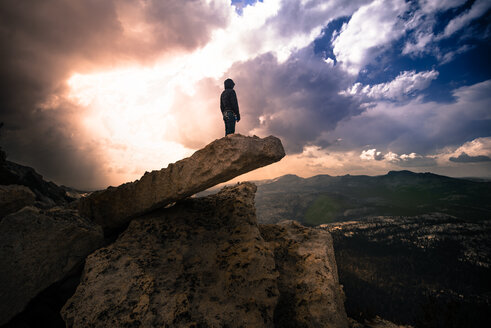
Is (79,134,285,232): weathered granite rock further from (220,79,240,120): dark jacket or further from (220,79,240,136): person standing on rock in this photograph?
(220,79,240,120): dark jacket

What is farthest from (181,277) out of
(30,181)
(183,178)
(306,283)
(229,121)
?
(30,181)

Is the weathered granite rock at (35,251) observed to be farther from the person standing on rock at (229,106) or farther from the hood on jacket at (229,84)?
the hood on jacket at (229,84)

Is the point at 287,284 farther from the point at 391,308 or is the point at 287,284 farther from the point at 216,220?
the point at 391,308

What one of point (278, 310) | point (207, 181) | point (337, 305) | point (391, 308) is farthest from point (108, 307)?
point (391, 308)

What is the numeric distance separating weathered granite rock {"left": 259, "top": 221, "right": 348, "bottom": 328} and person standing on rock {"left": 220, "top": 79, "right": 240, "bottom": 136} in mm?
6405

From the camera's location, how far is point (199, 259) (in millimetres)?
7047

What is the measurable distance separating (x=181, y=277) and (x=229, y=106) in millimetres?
9128

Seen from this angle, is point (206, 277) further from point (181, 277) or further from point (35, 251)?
point (35, 251)

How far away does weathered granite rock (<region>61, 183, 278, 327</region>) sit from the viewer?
5.16 meters

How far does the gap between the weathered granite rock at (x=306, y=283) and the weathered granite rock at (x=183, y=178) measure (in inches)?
160

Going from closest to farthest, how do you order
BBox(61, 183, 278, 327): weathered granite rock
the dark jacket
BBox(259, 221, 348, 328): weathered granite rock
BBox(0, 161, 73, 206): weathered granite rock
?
BBox(61, 183, 278, 327): weathered granite rock, BBox(259, 221, 348, 328): weathered granite rock, the dark jacket, BBox(0, 161, 73, 206): weathered granite rock

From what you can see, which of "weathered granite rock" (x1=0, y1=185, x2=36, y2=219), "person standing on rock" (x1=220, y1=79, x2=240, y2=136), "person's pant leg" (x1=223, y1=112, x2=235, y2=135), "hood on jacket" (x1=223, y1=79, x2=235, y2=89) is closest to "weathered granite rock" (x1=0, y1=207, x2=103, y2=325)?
"weathered granite rock" (x1=0, y1=185, x2=36, y2=219)

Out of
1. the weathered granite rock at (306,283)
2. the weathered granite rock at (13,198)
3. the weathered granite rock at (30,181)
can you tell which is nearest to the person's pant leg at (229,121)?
the weathered granite rock at (306,283)

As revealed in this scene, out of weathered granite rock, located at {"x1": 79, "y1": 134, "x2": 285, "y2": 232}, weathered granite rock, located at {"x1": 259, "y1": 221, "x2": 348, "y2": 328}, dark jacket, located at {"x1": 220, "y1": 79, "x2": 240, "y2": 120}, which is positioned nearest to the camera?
weathered granite rock, located at {"x1": 259, "y1": 221, "x2": 348, "y2": 328}
